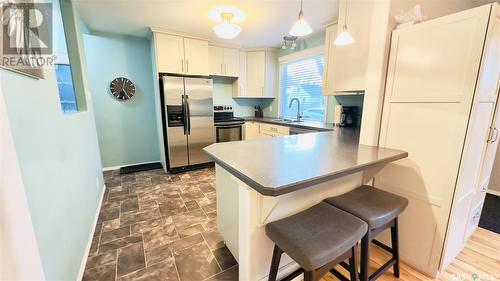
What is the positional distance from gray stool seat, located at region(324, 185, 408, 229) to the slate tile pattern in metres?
0.99

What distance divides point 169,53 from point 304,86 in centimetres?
252

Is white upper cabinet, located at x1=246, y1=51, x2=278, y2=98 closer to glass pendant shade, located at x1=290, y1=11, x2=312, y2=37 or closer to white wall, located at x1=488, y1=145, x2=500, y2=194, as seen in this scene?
glass pendant shade, located at x1=290, y1=11, x2=312, y2=37

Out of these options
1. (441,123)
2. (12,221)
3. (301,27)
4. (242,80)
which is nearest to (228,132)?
(242,80)

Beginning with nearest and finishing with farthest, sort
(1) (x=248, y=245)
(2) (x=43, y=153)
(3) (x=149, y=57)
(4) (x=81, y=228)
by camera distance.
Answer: (2) (x=43, y=153)
(1) (x=248, y=245)
(4) (x=81, y=228)
(3) (x=149, y=57)

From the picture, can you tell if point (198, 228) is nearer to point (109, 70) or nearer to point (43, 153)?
point (43, 153)

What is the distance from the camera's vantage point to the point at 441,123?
4.43 ft

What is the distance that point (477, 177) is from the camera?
164 cm

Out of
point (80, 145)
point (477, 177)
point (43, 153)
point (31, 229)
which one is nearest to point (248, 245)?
point (31, 229)

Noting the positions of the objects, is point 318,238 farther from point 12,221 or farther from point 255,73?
point 255,73

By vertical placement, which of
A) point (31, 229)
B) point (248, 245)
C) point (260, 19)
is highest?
point (260, 19)

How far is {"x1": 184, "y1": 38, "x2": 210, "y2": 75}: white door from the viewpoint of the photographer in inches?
139

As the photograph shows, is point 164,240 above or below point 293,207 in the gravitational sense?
below

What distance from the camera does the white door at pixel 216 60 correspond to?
3994mm

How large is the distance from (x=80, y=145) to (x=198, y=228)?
1393mm
